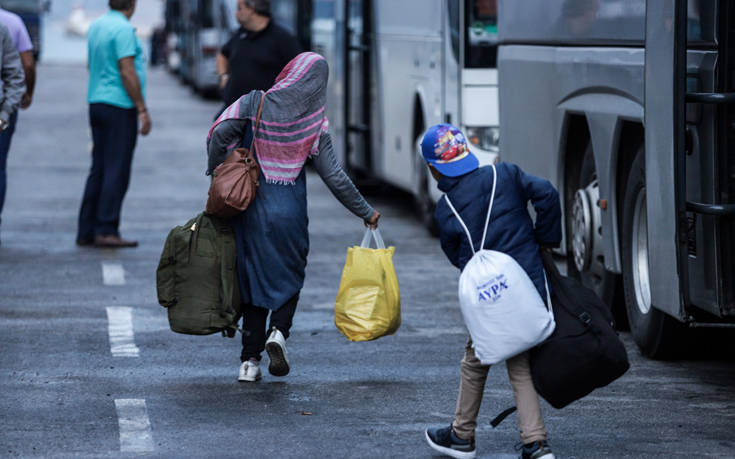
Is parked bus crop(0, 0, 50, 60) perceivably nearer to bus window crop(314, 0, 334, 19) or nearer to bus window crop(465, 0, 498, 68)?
bus window crop(314, 0, 334, 19)

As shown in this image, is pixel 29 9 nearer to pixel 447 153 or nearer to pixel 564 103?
pixel 564 103

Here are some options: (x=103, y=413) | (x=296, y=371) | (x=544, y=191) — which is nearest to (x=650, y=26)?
(x=544, y=191)

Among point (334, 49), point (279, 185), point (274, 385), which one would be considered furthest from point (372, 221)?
point (334, 49)

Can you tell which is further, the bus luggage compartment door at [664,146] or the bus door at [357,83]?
the bus door at [357,83]

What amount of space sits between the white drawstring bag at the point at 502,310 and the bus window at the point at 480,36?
6.53 meters

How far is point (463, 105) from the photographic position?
11.7 meters

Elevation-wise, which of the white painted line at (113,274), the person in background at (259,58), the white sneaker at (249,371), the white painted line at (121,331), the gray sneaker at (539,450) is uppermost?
the person in background at (259,58)

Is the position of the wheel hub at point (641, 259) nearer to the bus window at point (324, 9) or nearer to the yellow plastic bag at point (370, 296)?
the yellow plastic bag at point (370, 296)

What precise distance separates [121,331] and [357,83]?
752cm

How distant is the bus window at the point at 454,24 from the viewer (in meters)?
11.7

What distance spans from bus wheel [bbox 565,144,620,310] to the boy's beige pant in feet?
9.56

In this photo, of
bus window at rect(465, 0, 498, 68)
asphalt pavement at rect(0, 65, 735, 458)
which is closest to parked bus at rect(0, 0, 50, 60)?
asphalt pavement at rect(0, 65, 735, 458)

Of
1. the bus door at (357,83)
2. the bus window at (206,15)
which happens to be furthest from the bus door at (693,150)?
the bus window at (206,15)

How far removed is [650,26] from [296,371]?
230 cm
